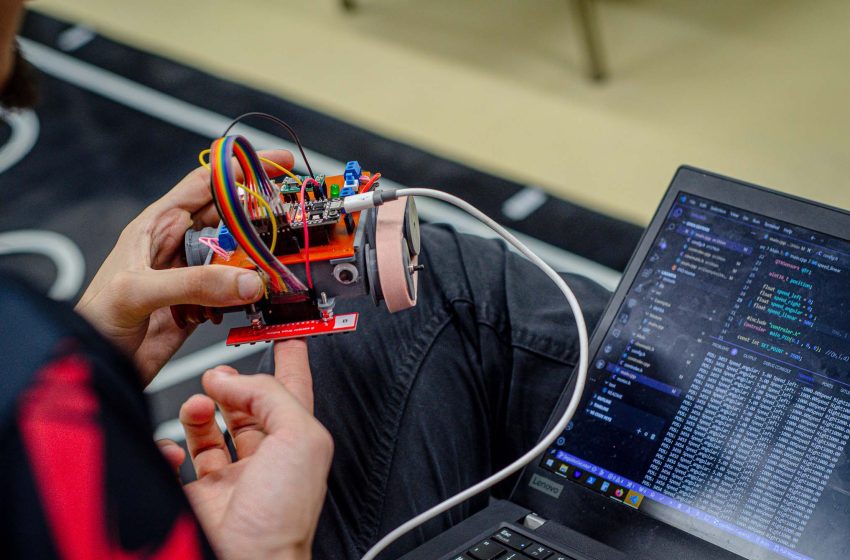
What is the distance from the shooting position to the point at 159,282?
0.83m

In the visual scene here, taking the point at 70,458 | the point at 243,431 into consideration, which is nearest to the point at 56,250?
the point at 243,431

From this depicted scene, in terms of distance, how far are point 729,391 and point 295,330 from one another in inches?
16.5

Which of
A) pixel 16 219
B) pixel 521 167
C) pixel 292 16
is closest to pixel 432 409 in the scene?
pixel 521 167

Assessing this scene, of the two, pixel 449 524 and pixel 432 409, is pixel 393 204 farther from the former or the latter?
pixel 449 524

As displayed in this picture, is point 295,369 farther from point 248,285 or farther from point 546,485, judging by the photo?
point 546,485

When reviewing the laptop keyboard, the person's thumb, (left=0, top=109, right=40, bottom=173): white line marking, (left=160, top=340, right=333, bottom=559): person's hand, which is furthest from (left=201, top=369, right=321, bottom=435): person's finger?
(left=0, top=109, right=40, bottom=173): white line marking

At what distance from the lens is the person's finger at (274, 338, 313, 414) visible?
2.59 ft

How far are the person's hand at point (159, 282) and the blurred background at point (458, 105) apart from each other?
66cm

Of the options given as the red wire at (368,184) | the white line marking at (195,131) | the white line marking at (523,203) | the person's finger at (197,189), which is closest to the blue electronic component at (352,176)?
the red wire at (368,184)

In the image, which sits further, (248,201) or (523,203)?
(523,203)

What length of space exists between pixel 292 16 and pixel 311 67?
0.30 m

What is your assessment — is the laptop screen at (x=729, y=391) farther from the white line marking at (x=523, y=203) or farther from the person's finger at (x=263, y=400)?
the white line marking at (x=523, y=203)

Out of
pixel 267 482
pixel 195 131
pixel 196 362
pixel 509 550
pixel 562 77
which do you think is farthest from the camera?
pixel 562 77

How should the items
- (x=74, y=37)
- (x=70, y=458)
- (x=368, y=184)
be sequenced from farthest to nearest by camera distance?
(x=74, y=37), (x=368, y=184), (x=70, y=458)
